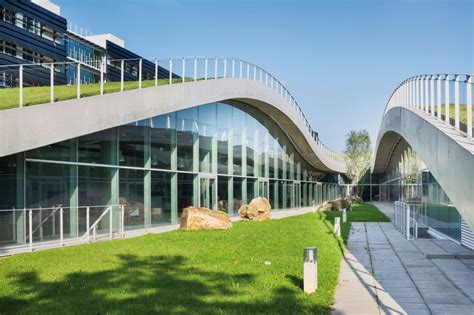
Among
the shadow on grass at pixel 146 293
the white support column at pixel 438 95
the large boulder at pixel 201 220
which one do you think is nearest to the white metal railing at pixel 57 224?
the large boulder at pixel 201 220

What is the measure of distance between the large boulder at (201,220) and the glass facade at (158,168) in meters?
1.93

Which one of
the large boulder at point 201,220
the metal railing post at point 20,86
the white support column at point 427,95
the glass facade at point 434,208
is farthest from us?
the large boulder at point 201,220

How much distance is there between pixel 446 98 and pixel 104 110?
10.8m

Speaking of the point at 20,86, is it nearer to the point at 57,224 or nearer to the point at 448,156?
the point at 57,224

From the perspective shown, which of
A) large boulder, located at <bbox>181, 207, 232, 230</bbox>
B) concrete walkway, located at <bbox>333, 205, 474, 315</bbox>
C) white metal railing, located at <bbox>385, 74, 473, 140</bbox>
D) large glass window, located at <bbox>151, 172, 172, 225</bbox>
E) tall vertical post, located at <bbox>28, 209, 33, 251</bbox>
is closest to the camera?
concrete walkway, located at <bbox>333, 205, 474, 315</bbox>

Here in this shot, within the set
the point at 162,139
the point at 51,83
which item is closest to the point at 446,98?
the point at 51,83

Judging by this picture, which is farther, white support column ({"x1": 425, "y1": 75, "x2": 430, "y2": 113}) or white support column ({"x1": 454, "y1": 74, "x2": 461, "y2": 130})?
white support column ({"x1": 425, "y1": 75, "x2": 430, "y2": 113})

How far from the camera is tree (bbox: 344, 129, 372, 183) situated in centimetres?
7775

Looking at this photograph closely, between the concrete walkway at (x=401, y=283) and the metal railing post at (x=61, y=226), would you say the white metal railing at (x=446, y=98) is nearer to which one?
the concrete walkway at (x=401, y=283)

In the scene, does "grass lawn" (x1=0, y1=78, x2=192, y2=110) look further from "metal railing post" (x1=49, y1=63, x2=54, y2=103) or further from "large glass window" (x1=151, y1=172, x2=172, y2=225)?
"large glass window" (x1=151, y1=172, x2=172, y2=225)

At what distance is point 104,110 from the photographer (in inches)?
727

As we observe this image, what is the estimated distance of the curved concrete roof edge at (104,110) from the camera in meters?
14.8

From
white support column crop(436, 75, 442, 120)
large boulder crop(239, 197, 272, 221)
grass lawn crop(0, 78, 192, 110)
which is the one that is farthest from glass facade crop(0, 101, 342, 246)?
white support column crop(436, 75, 442, 120)

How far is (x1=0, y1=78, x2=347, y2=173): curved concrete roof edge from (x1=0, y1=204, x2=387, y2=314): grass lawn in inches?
131
